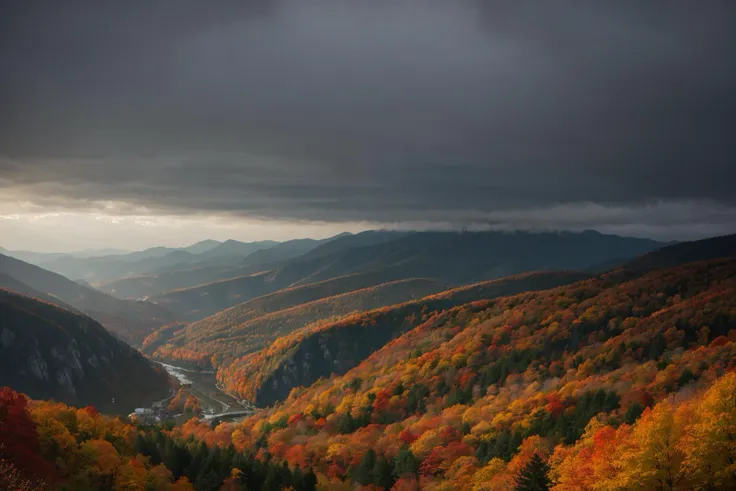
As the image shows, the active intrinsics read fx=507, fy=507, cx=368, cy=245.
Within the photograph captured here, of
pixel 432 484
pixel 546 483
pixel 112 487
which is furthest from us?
pixel 432 484

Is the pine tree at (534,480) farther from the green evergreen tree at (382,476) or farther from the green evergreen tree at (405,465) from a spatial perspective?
A: the green evergreen tree at (382,476)

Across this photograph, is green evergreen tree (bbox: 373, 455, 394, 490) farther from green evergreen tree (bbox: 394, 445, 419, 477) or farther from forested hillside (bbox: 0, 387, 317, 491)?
forested hillside (bbox: 0, 387, 317, 491)

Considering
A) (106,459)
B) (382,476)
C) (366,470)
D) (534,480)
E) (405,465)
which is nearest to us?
(534,480)

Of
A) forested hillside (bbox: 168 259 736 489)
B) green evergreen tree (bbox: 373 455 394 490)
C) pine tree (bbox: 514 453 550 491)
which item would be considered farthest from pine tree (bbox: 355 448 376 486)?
pine tree (bbox: 514 453 550 491)

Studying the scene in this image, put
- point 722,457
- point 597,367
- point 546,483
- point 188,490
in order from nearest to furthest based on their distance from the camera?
point 722,457 → point 546,483 → point 188,490 → point 597,367

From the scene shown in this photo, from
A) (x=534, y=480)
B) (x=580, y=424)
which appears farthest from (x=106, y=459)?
(x=580, y=424)

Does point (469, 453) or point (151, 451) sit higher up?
point (151, 451)

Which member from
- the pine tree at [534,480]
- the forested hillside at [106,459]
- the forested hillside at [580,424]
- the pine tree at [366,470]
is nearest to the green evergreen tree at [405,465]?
the forested hillside at [580,424]

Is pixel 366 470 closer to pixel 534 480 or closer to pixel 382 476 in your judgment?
pixel 382 476

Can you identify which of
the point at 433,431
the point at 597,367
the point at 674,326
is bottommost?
the point at 433,431

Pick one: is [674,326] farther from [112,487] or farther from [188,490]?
[112,487]

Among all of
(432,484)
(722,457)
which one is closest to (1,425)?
(432,484)
